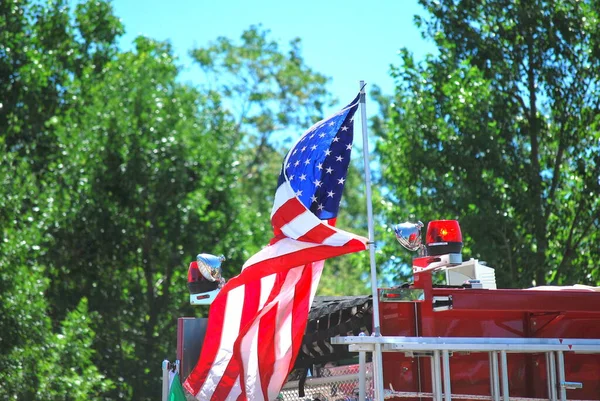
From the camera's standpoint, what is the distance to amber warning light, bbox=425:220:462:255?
6879 millimetres

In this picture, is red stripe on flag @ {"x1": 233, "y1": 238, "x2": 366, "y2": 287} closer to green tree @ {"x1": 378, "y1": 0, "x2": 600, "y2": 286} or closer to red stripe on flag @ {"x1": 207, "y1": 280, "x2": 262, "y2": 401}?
red stripe on flag @ {"x1": 207, "y1": 280, "x2": 262, "y2": 401}

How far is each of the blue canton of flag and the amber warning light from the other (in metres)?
0.74

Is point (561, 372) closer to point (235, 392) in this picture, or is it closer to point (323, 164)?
point (323, 164)

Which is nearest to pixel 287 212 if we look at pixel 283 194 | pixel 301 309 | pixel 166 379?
pixel 283 194

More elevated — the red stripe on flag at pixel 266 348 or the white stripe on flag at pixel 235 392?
the red stripe on flag at pixel 266 348

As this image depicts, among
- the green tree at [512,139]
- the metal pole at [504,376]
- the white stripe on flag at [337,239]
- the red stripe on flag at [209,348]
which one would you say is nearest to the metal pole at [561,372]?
the metal pole at [504,376]

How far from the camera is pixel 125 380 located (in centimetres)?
2125

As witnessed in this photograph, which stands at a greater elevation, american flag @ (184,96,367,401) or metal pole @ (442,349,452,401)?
american flag @ (184,96,367,401)

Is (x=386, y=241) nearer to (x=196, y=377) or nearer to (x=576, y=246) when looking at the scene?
(x=576, y=246)

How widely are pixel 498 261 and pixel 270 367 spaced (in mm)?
10967

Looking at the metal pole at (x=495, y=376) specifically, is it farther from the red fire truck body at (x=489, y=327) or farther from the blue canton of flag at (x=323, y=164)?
the blue canton of flag at (x=323, y=164)

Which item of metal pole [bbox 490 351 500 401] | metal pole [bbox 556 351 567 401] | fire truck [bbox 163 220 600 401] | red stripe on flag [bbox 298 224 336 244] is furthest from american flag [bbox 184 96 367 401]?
metal pole [bbox 556 351 567 401]

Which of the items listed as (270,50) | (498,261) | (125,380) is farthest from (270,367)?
(270,50)

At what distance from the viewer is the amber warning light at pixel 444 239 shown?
271 inches
